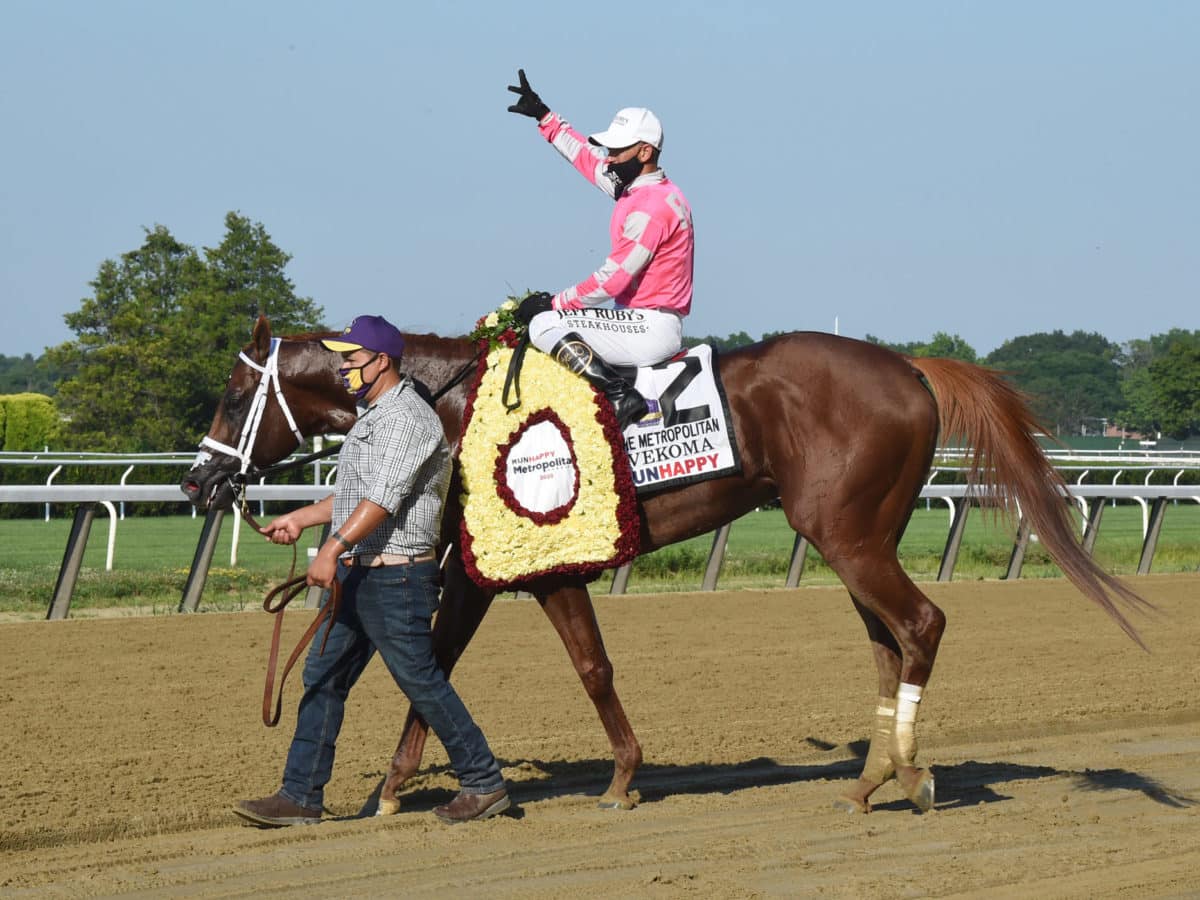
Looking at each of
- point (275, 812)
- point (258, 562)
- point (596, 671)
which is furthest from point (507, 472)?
point (258, 562)

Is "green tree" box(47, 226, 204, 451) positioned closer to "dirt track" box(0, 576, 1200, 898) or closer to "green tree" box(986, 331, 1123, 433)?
"dirt track" box(0, 576, 1200, 898)

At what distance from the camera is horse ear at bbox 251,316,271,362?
5.37 metres

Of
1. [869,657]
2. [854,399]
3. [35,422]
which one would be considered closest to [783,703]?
[869,657]

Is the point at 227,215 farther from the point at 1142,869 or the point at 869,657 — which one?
the point at 1142,869

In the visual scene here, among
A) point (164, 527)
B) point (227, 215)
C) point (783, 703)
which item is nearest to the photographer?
point (783, 703)

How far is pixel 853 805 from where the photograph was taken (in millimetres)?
5066

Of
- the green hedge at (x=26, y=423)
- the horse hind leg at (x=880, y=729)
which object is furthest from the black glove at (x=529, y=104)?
the green hedge at (x=26, y=423)

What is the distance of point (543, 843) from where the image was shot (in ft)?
15.0

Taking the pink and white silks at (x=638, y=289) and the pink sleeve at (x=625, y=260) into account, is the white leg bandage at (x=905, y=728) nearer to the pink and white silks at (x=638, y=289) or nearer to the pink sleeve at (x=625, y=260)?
the pink and white silks at (x=638, y=289)

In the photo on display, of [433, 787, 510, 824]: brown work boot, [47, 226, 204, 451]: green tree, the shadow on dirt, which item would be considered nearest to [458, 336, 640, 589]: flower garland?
[433, 787, 510, 824]: brown work boot

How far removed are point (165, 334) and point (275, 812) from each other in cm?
4237

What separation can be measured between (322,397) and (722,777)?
6.80ft

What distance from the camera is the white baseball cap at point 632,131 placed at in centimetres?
530

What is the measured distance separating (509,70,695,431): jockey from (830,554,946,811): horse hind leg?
957 millimetres
